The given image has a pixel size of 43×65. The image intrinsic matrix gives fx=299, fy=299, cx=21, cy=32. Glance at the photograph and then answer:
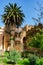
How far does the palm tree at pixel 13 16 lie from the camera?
4853 cm

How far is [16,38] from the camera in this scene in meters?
43.5

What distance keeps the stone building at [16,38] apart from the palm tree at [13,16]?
2167 millimetres

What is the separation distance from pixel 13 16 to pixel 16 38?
5.96m

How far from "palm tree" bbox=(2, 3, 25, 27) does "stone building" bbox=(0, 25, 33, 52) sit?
2.17 m

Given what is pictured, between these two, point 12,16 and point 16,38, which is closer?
point 16,38

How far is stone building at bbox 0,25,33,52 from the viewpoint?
4269 centimetres

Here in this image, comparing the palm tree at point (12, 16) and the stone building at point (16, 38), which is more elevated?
the palm tree at point (12, 16)

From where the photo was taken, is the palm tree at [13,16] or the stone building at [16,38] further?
the palm tree at [13,16]

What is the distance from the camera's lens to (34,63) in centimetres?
2767

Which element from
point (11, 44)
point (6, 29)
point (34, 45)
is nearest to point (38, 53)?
point (34, 45)

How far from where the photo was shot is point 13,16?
159 feet

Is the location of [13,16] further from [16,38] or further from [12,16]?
[16,38]

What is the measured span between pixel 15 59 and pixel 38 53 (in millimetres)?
6132

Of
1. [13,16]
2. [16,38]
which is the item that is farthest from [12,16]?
[16,38]
